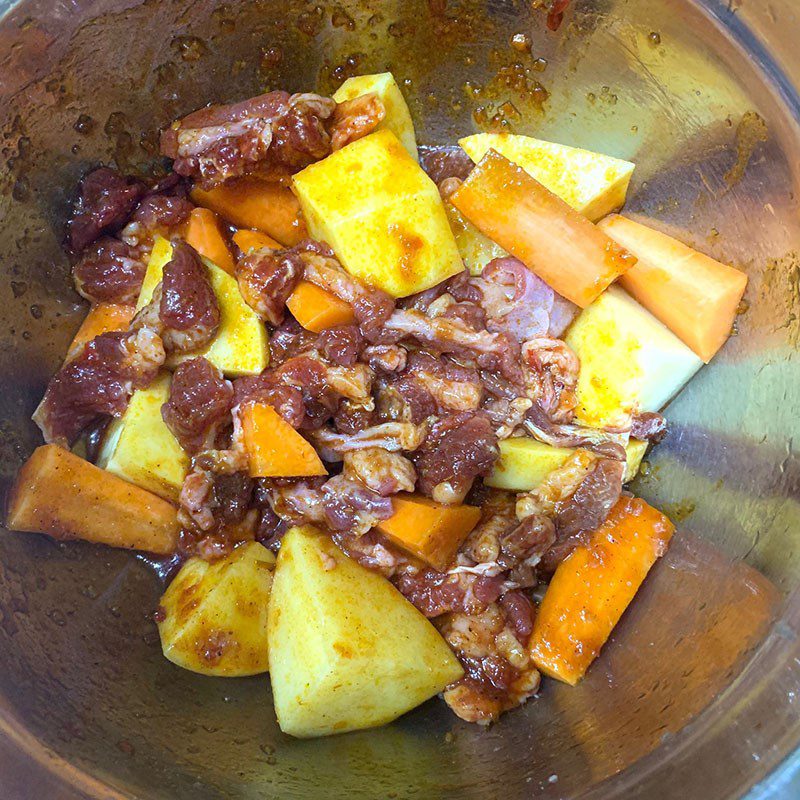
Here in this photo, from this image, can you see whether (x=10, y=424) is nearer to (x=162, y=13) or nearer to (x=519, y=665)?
(x=162, y=13)

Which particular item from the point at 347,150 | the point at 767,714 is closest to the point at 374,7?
the point at 347,150

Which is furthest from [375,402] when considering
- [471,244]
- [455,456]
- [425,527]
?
[471,244]

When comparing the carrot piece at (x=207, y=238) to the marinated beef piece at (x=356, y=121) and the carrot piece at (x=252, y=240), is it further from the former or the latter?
the marinated beef piece at (x=356, y=121)

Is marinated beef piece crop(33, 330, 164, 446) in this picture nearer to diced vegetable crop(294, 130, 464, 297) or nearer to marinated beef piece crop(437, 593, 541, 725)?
diced vegetable crop(294, 130, 464, 297)

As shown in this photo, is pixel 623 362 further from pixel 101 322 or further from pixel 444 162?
pixel 101 322

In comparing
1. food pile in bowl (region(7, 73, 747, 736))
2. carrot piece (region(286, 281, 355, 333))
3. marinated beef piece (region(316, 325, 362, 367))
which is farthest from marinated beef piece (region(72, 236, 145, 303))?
marinated beef piece (region(316, 325, 362, 367))

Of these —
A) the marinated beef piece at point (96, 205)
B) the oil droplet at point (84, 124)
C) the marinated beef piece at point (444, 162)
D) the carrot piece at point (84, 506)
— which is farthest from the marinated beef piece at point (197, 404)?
the marinated beef piece at point (444, 162)
